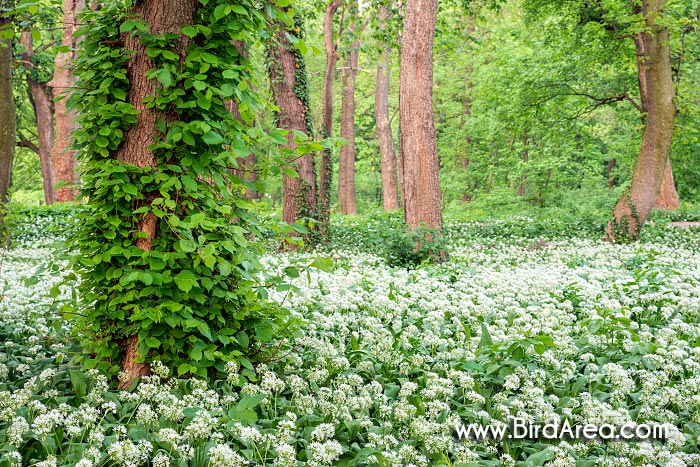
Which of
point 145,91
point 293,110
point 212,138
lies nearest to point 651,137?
point 293,110

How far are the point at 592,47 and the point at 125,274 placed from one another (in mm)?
14386

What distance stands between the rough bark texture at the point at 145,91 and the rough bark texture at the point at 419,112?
19.5ft

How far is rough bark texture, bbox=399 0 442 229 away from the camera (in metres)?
8.92

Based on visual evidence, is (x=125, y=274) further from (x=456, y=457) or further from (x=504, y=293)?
(x=504, y=293)

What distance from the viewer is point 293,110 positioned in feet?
36.6

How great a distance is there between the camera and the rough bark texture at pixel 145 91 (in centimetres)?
343

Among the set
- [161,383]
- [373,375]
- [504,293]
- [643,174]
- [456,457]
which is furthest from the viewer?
[643,174]

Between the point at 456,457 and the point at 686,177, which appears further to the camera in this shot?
the point at 686,177

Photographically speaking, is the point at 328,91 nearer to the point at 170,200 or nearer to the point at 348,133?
the point at 348,133

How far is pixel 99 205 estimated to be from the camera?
3389 millimetres

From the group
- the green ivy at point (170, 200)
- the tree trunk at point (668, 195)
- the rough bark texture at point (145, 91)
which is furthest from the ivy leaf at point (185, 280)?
the tree trunk at point (668, 195)

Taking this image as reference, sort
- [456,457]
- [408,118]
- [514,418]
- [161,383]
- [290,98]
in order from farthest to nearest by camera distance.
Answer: [290,98] → [408,118] → [161,383] → [514,418] → [456,457]

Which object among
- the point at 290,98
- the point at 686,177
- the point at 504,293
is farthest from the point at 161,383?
the point at 686,177

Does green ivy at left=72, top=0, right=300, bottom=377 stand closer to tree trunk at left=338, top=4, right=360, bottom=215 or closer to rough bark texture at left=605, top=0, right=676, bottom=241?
rough bark texture at left=605, top=0, right=676, bottom=241
